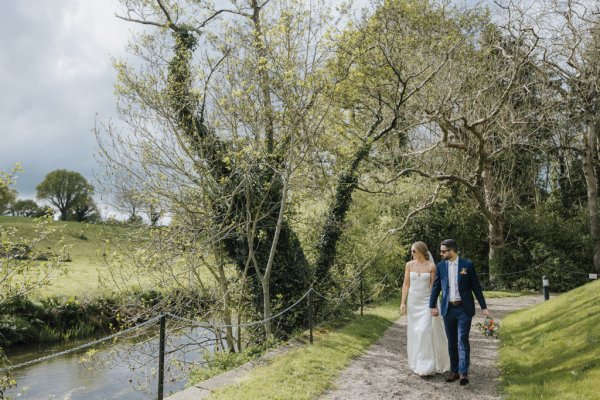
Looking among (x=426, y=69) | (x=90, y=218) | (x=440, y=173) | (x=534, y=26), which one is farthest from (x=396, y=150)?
(x=90, y=218)

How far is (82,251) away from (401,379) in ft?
116

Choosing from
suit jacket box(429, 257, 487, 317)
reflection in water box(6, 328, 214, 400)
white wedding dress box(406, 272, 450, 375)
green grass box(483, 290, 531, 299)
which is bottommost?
reflection in water box(6, 328, 214, 400)

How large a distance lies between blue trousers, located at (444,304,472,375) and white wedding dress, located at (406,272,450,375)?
33 cm

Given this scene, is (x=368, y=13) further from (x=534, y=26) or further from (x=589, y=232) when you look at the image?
(x=589, y=232)

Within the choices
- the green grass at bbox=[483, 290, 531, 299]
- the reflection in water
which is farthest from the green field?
the green grass at bbox=[483, 290, 531, 299]

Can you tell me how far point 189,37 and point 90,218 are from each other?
178 ft

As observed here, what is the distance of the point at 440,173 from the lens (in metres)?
17.9

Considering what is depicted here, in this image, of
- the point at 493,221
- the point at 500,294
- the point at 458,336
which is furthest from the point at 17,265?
the point at 493,221

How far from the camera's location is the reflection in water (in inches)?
423

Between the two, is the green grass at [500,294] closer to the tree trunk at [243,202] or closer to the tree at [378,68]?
the tree at [378,68]

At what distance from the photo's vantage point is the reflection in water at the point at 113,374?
10745mm

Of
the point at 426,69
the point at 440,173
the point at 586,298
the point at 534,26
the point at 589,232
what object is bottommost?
the point at 586,298

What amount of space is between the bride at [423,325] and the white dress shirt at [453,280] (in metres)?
0.55

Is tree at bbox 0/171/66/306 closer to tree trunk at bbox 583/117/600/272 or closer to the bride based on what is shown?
the bride
